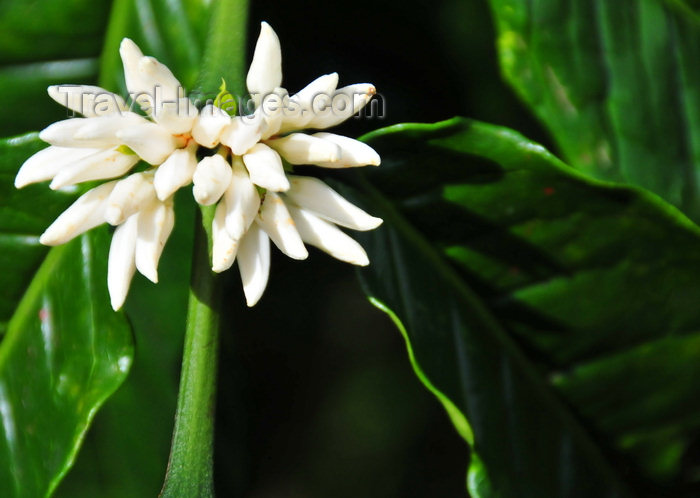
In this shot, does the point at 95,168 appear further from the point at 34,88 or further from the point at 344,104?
the point at 34,88

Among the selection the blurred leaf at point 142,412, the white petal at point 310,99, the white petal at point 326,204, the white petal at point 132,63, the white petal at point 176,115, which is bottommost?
the blurred leaf at point 142,412

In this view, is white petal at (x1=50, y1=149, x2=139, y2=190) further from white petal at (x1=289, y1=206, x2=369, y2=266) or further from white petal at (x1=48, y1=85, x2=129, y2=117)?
white petal at (x1=289, y1=206, x2=369, y2=266)

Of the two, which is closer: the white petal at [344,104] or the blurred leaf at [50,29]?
the white petal at [344,104]

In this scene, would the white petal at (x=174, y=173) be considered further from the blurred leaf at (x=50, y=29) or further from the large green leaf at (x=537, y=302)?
the blurred leaf at (x=50, y=29)

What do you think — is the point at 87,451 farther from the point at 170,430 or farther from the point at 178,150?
the point at 178,150

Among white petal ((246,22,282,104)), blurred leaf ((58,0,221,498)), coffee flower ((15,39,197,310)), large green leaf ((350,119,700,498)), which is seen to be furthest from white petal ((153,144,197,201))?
blurred leaf ((58,0,221,498))

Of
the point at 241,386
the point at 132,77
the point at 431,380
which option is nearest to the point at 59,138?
the point at 132,77

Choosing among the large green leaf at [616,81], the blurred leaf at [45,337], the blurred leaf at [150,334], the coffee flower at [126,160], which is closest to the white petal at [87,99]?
the coffee flower at [126,160]
